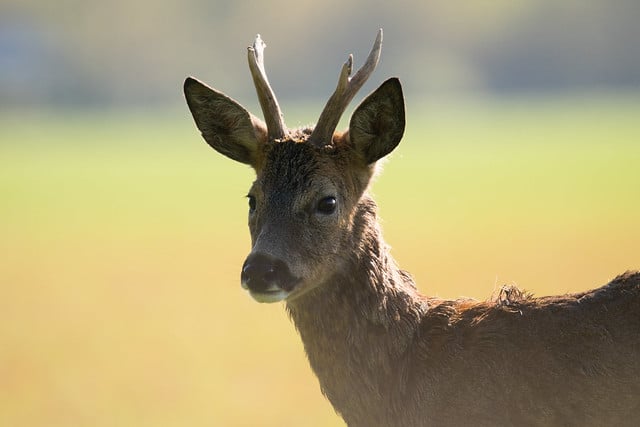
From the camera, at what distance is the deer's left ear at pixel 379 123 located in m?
8.60

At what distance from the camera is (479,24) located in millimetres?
167375

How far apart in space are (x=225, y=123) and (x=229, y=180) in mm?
58921

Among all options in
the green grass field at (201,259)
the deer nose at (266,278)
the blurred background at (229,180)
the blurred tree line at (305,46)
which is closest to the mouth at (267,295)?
the deer nose at (266,278)

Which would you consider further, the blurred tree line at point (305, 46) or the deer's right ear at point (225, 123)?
the blurred tree line at point (305, 46)

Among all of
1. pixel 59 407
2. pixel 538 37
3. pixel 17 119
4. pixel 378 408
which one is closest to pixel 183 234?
pixel 59 407

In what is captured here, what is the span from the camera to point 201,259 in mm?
36500

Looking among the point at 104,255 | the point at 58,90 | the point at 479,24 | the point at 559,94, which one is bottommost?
the point at 104,255

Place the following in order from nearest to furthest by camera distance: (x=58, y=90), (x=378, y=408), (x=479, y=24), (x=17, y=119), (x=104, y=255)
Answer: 1. (x=378, y=408)
2. (x=104, y=255)
3. (x=17, y=119)
4. (x=58, y=90)
5. (x=479, y=24)

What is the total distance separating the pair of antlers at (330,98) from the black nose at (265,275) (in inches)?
47.6

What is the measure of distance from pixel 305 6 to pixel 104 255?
135 meters

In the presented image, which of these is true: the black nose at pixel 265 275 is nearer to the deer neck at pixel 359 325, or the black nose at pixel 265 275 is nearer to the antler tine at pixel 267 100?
the deer neck at pixel 359 325

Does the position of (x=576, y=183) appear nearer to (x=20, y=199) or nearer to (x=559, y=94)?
(x=20, y=199)

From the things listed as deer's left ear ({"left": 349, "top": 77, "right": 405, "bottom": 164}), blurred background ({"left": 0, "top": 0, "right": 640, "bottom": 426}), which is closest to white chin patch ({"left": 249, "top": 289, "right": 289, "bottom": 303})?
deer's left ear ({"left": 349, "top": 77, "right": 405, "bottom": 164})

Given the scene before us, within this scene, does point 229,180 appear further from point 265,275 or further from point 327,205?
point 265,275
